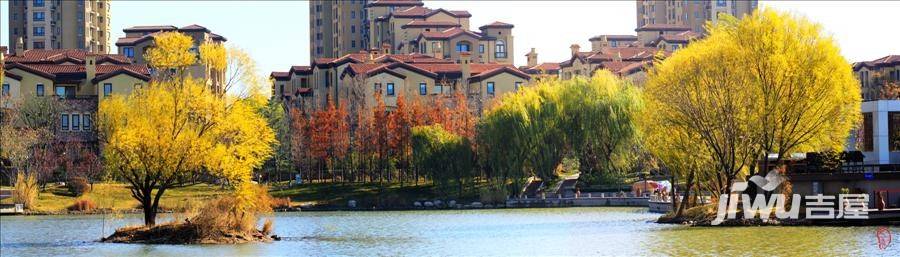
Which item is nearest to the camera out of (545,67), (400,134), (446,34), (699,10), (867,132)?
(867,132)

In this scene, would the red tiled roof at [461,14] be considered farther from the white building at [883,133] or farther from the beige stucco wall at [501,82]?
the white building at [883,133]

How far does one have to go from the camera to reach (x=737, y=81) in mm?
52062

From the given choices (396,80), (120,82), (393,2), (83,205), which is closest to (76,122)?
(120,82)

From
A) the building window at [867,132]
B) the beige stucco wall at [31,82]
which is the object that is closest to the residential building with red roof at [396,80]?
the beige stucco wall at [31,82]

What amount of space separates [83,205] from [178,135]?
3234cm

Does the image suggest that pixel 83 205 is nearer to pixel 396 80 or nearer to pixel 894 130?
pixel 396 80

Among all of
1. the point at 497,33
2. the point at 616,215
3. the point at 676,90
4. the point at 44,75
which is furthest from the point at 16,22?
the point at 676,90

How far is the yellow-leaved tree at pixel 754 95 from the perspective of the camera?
2028 inches

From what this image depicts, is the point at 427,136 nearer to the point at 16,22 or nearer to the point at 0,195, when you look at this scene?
the point at 0,195

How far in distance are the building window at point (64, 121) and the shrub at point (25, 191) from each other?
21201 millimetres

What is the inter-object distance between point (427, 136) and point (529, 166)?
5.78m

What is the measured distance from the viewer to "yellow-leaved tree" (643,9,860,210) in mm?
51500

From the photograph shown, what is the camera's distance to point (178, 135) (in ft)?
→ 158

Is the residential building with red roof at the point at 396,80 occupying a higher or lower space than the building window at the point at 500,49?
lower
